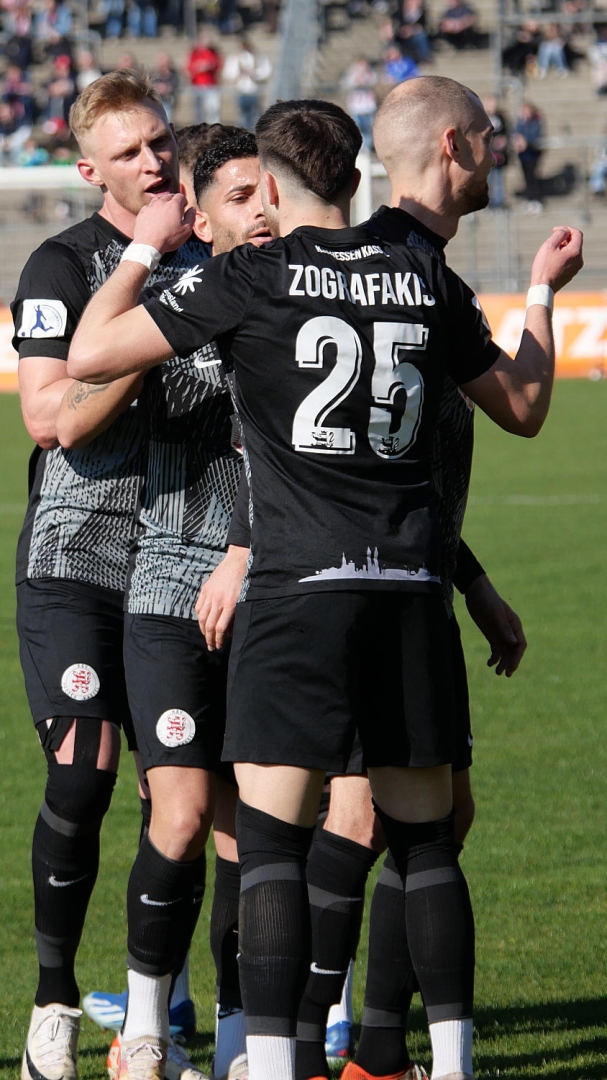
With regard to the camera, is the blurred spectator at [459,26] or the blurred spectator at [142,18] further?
the blurred spectator at [142,18]

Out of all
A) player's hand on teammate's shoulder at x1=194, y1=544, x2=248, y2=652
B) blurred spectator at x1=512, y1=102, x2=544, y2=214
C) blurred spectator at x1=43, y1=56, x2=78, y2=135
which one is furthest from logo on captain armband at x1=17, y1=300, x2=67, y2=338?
blurred spectator at x1=43, y1=56, x2=78, y2=135

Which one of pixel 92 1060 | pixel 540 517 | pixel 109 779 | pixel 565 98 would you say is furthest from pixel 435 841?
pixel 565 98

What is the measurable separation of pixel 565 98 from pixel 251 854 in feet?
97.6

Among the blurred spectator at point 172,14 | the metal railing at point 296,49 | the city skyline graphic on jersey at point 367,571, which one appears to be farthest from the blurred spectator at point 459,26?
the city skyline graphic on jersey at point 367,571

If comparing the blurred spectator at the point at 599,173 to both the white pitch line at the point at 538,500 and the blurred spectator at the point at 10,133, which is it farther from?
the white pitch line at the point at 538,500

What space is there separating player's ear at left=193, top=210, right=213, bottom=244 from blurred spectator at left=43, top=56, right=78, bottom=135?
2686 centimetres

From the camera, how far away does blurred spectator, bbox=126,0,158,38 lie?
106ft

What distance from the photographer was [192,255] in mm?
3861

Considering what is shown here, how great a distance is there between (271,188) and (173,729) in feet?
3.90

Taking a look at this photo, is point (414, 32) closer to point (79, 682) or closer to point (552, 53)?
point (552, 53)

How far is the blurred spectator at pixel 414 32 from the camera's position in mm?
30438

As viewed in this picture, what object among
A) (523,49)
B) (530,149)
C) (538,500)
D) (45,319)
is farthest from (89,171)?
(523,49)

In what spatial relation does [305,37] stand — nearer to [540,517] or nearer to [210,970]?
[540,517]

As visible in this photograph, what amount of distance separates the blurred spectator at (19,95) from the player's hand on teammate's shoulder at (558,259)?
28954mm
